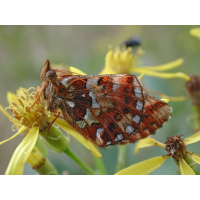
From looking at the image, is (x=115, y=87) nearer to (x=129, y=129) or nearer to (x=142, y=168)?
(x=129, y=129)

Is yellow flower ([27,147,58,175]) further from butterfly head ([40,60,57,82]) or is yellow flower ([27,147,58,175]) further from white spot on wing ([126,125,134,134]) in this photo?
white spot on wing ([126,125,134,134])

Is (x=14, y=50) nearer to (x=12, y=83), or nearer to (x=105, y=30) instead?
(x=12, y=83)

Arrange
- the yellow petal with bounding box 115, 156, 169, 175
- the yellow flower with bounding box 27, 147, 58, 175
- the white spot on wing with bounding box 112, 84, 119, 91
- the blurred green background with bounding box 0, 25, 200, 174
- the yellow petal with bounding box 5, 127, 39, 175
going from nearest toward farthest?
1. the yellow petal with bounding box 5, 127, 39, 175
2. the yellow petal with bounding box 115, 156, 169, 175
3. the white spot on wing with bounding box 112, 84, 119, 91
4. the yellow flower with bounding box 27, 147, 58, 175
5. the blurred green background with bounding box 0, 25, 200, 174

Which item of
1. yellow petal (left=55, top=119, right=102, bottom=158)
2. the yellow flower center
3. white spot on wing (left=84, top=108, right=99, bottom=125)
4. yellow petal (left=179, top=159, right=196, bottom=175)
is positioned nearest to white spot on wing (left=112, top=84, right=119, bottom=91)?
white spot on wing (left=84, top=108, right=99, bottom=125)

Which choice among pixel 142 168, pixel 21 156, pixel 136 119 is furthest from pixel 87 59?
pixel 21 156

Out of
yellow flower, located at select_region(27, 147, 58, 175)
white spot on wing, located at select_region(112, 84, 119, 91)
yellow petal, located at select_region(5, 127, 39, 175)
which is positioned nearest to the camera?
yellow petal, located at select_region(5, 127, 39, 175)
